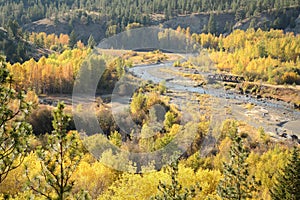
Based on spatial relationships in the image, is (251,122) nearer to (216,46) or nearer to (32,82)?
(32,82)

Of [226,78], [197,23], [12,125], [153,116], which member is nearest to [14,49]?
[153,116]

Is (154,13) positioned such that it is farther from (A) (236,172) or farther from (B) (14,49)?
(A) (236,172)

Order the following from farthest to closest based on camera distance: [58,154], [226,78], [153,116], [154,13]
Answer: [154,13] → [226,78] → [153,116] → [58,154]

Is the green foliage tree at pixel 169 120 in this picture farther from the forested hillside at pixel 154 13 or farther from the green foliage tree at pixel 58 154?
the forested hillside at pixel 154 13

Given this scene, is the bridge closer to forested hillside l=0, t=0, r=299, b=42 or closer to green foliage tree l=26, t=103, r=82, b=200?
forested hillside l=0, t=0, r=299, b=42

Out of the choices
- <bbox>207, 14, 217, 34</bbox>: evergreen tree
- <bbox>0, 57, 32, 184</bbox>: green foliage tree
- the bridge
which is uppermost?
<bbox>0, 57, 32, 184</bbox>: green foliage tree

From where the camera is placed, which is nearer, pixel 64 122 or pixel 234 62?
pixel 64 122

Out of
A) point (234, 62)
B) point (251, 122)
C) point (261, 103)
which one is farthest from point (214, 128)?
point (234, 62)

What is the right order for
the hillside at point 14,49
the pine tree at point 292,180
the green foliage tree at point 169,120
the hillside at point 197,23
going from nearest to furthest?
the pine tree at point 292,180 → the green foliage tree at point 169,120 → the hillside at point 14,49 → the hillside at point 197,23

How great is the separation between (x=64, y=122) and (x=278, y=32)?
116284 millimetres

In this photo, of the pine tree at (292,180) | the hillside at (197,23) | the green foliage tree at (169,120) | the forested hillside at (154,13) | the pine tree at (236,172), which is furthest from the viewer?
the forested hillside at (154,13)

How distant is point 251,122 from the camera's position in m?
52.0

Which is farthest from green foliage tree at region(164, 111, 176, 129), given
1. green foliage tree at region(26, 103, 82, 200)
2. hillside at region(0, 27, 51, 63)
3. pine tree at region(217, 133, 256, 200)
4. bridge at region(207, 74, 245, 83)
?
hillside at region(0, 27, 51, 63)

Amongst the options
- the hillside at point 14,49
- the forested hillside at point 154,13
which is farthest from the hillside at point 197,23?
the hillside at point 14,49
